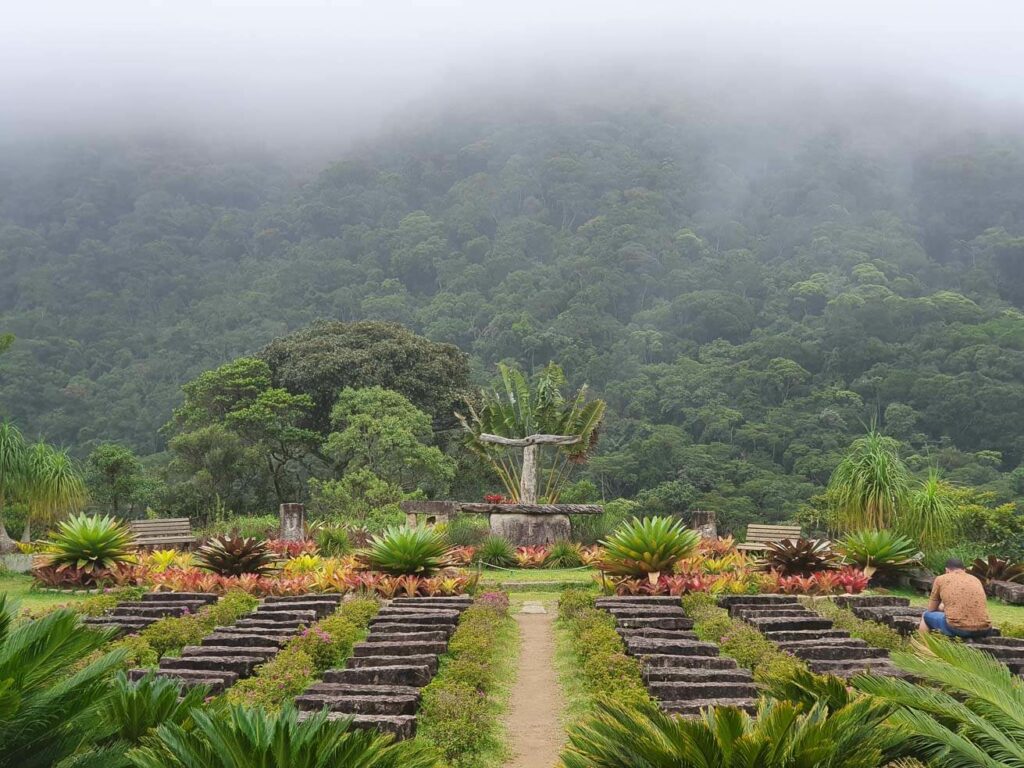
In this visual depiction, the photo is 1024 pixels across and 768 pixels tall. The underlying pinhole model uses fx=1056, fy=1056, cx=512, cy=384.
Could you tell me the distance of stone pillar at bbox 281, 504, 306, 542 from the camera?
2098 cm

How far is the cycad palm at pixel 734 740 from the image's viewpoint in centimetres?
452

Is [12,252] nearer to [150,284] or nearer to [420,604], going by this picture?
[150,284]

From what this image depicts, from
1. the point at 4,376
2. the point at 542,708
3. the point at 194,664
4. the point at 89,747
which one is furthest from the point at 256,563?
the point at 4,376

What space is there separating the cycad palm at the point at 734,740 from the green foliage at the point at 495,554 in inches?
531

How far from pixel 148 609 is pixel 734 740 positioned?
8534 mm

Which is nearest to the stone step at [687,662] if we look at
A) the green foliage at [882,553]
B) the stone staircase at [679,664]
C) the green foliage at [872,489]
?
the stone staircase at [679,664]

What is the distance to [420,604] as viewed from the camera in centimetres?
1241

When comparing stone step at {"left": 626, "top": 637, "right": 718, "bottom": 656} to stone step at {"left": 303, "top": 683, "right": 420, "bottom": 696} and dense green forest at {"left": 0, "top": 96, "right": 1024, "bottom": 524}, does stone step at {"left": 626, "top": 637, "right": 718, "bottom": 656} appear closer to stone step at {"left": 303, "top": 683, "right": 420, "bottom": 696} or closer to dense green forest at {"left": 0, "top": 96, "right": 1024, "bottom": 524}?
stone step at {"left": 303, "top": 683, "right": 420, "bottom": 696}

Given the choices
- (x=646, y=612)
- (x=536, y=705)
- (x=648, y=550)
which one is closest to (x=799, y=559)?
(x=648, y=550)

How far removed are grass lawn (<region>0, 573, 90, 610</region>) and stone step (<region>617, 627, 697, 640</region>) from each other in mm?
7390

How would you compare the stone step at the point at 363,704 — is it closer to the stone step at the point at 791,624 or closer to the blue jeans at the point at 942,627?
the stone step at the point at 791,624

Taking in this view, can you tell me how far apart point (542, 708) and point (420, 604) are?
14.1 ft

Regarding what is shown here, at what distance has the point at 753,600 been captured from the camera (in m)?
12.4

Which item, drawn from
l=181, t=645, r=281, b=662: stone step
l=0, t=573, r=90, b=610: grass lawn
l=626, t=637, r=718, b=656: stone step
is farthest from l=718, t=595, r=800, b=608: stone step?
l=0, t=573, r=90, b=610: grass lawn
